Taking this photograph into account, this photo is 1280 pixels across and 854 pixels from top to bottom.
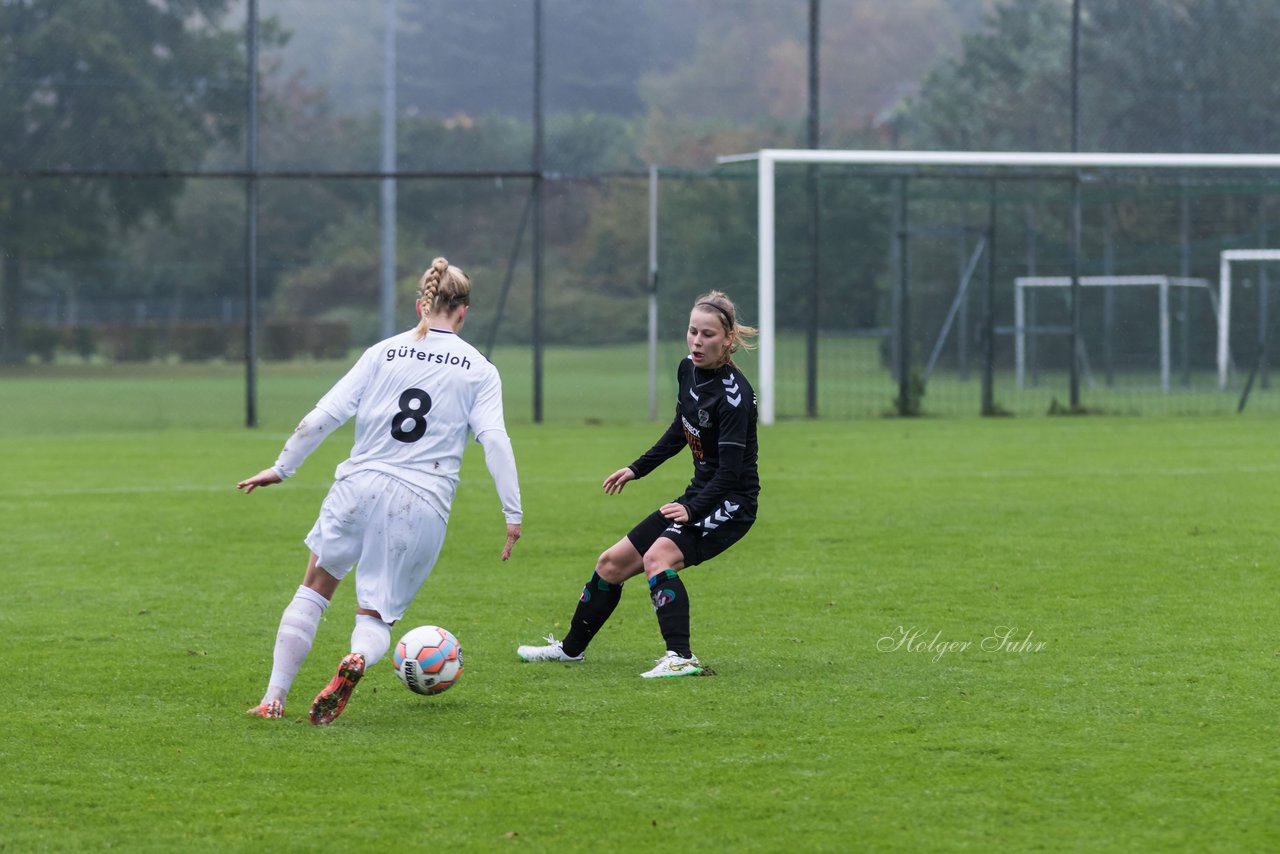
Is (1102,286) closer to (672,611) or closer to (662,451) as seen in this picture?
(662,451)

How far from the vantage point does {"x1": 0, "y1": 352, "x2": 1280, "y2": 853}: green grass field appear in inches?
172

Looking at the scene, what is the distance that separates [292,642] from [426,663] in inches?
18.7

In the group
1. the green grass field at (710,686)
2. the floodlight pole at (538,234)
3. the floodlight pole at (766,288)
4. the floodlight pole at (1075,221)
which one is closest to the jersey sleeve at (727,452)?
the green grass field at (710,686)

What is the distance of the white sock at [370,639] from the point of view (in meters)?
5.55

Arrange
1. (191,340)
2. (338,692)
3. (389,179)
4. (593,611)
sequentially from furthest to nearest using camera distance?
(191,340), (389,179), (593,611), (338,692)

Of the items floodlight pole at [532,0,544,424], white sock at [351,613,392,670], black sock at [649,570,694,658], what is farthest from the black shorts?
floodlight pole at [532,0,544,424]

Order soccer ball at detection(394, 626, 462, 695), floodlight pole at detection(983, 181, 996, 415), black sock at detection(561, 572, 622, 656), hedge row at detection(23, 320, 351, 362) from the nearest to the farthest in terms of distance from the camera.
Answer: soccer ball at detection(394, 626, 462, 695) < black sock at detection(561, 572, 622, 656) < hedge row at detection(23, 320, 351, 362) < floodlight pole at detection(983, 181, 996, 415)

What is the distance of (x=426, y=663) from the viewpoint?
579cm

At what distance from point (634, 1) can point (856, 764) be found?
62.1 feet

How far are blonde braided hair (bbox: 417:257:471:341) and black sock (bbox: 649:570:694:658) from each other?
1.34 m

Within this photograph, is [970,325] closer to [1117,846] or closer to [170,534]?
[170,534]

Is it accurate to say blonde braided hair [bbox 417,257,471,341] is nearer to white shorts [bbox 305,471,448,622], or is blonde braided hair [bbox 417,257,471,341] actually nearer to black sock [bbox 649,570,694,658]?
white shorts [bbox 305,471,448,622]

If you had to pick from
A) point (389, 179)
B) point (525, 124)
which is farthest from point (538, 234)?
point (389, 179)

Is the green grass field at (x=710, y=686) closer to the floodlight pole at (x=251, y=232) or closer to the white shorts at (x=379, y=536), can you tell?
the white shorts at (x=379, y=536)
